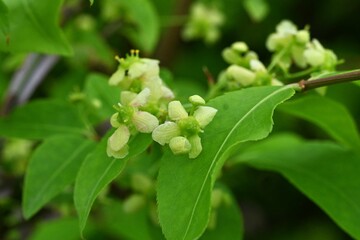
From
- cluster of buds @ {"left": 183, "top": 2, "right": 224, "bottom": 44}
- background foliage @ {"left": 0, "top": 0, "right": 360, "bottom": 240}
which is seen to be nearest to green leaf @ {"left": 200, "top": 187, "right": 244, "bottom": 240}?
background foliage @ {"left": 0, "top": 0, "right": 360, "bottom": 240}

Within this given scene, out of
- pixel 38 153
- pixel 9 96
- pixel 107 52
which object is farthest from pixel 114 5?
pixel 38 153

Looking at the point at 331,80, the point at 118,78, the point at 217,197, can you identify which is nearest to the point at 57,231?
the point at 217,197

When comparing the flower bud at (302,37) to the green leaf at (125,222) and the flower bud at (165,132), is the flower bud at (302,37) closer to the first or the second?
Answer: the flower bud at (165,132)

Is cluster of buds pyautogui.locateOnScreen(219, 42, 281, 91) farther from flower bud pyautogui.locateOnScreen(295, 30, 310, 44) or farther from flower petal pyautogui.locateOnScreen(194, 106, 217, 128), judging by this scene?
flower petal pyautogui.locateOnScreen(194, 106, 217, 128)

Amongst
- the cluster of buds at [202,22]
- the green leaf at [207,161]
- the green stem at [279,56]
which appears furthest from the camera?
the cluster of buds at [202,22]

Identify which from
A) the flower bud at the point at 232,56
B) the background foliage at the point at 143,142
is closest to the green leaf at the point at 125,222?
the background foliage at the point at 143,142

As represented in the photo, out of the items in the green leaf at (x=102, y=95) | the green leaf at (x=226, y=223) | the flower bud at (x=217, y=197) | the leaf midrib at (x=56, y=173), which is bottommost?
the green leaf at (x=226, y=223)
